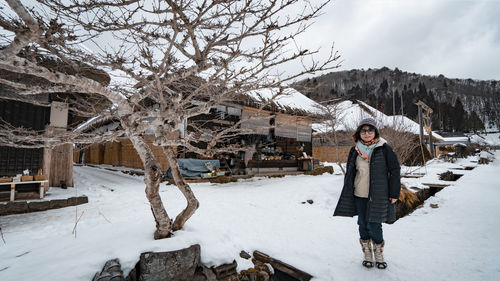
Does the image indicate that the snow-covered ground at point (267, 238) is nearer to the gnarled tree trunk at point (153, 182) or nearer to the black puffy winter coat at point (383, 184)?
the gnarled tree trunk at point (153, 182)

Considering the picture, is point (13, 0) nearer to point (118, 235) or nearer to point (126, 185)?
point (118, 235)

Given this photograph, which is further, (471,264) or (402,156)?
(402,156)

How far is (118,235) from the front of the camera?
3322 millimetres

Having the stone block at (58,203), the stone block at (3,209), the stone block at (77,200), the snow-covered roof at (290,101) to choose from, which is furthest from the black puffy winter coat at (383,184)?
the stone block at (3,209)

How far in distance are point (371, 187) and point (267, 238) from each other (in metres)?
2.08

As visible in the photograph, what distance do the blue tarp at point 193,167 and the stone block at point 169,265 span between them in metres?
6.51

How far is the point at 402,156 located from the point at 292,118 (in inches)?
228

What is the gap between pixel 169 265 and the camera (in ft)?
9.12

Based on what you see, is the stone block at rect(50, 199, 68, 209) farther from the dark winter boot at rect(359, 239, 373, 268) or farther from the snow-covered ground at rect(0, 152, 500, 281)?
the dark winter boot at rect(359, 239, 373, 268)

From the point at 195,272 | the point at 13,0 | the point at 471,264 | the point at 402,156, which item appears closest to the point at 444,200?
the point at 402,156

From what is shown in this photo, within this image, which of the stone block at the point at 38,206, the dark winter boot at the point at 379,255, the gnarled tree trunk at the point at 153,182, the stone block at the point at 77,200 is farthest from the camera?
the stone block at the point at 77,200

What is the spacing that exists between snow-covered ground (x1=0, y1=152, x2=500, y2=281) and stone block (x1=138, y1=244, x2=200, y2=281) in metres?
0.13

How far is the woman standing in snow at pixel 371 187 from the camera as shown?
278cm

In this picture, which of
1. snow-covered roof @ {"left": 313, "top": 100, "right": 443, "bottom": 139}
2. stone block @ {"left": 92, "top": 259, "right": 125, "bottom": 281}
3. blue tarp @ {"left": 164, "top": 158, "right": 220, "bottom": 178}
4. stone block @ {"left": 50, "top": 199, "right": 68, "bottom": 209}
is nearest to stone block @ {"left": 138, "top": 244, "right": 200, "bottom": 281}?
stone block @ {"left": 92, "top": 259, "right": 125, "bottom": 281}
